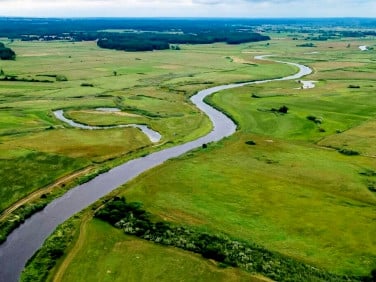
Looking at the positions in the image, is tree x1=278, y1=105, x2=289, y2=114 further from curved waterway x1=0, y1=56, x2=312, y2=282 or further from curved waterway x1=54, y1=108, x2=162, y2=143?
curved waterway x1=54, y1=108, x2=162, y2=143

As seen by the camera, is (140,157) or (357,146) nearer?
(140,157)

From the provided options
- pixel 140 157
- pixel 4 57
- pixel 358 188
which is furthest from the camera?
pixel 4 57

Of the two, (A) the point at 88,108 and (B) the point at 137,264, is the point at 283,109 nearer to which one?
(A) the point at 88,108

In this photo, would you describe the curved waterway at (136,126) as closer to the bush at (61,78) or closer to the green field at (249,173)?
the green field at (249,173)

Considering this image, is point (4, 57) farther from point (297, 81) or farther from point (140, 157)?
point (140, 157)

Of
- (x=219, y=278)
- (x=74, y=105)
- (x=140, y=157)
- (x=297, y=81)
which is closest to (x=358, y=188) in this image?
(x=219, y=278)

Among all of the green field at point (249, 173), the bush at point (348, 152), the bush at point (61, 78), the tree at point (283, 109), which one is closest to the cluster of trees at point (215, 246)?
the green field at point (249, 173)

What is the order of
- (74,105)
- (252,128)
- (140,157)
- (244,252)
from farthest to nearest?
1. (74,105)
2. (252,128)
3. (140,157)
4. (244,252)
